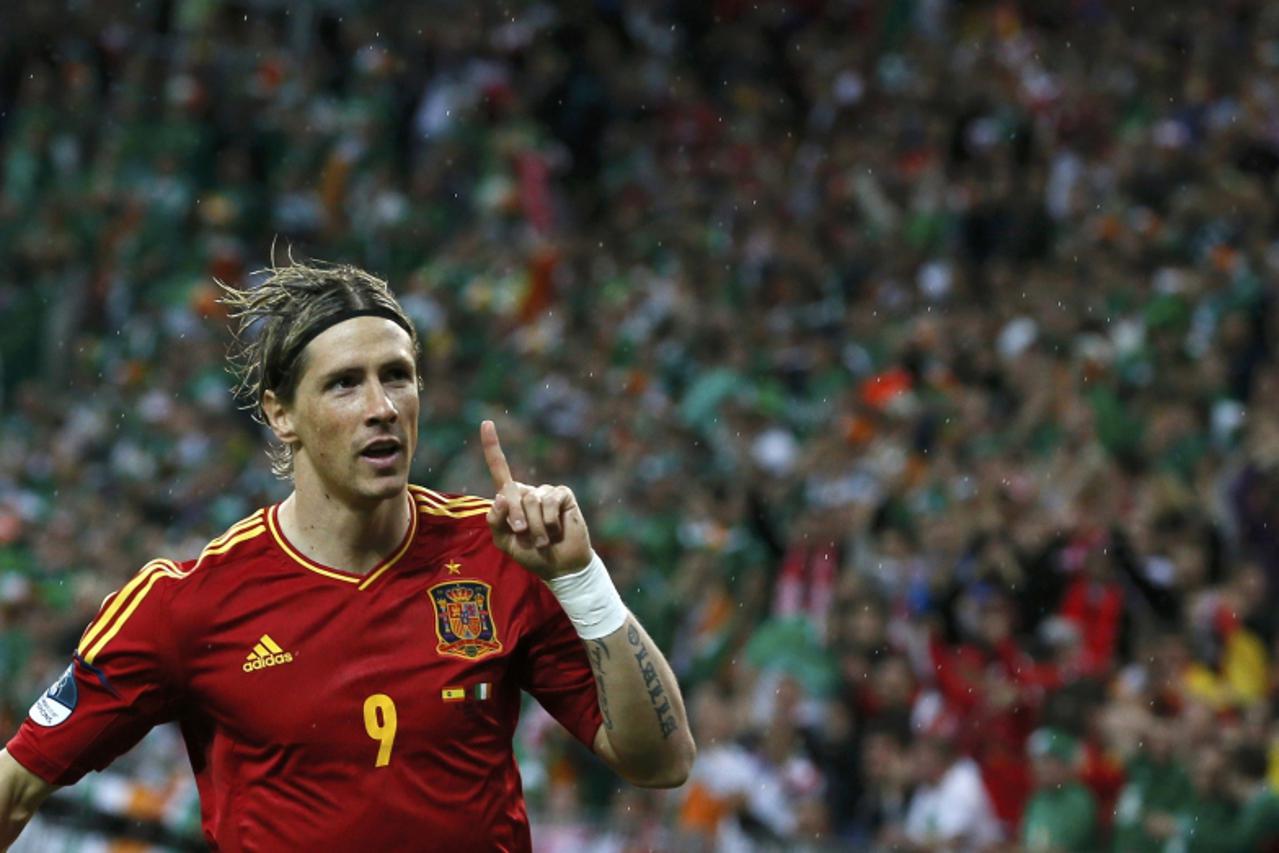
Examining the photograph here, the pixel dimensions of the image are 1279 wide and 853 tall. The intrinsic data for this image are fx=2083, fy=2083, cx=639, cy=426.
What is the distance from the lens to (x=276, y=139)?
57.8 feet

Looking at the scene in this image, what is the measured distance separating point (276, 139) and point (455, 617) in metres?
14.1

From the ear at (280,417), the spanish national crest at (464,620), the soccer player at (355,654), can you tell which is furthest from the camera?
the ear at (280,417)

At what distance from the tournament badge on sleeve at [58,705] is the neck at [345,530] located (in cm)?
51

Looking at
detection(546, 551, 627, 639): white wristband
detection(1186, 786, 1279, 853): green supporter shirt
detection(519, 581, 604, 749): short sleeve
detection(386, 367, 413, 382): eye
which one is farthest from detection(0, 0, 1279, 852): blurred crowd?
detection(386, 367, 413, 382): eye

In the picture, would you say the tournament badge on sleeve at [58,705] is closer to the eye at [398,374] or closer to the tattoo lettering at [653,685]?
the eye at [398,374]

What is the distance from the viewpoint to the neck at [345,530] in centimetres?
416

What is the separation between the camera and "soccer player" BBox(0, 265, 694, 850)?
13.0ft

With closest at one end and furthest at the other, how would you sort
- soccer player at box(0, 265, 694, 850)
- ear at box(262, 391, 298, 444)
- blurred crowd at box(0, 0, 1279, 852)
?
soccer player at box(0, 265, 694, 850)
ear at box(262, 391, 298, 444)
blurred crowd at box(0, 0, 1279, 852)

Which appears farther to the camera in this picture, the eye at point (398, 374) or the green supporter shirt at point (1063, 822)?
the green supporter shirt at point (1063, 822)

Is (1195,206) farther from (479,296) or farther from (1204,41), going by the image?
(479,296)

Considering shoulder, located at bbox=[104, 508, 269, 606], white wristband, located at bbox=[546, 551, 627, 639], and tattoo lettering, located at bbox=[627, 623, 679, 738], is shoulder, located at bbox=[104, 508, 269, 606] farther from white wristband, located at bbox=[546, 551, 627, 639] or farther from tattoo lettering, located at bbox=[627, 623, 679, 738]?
tattoo lettering, located at bbox=[627, 623, 679, 738]

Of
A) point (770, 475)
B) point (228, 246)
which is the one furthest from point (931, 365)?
point (228, 246)

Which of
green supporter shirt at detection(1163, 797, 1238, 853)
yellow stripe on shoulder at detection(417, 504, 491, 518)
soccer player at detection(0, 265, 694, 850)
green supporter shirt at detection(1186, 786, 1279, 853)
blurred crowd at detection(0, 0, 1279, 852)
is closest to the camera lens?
soccer player at detection(0, 265, 694, 850)

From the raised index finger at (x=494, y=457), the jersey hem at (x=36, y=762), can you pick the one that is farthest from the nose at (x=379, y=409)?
the jersey hem at (x=36, y=762)
